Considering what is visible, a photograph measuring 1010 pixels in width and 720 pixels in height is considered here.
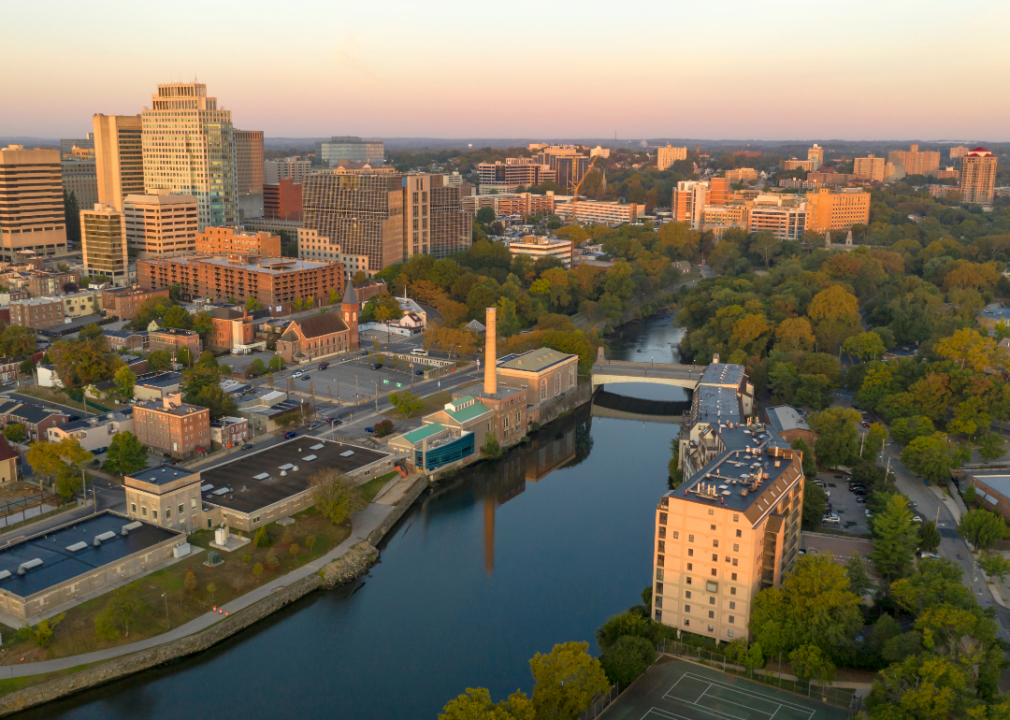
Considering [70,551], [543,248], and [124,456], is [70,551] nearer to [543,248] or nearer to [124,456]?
[124,456]

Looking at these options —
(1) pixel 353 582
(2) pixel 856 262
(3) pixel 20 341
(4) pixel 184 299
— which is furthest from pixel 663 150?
(1) pixel 353 582

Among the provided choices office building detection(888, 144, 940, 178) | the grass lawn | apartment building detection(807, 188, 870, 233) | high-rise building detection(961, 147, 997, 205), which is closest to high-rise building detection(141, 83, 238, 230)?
the grass lawn

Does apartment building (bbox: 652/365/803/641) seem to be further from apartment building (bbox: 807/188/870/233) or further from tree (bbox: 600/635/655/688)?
apartment building (bbox: 807/188/870/233)

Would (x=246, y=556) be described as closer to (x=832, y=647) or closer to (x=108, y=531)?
(x=108, y=531)

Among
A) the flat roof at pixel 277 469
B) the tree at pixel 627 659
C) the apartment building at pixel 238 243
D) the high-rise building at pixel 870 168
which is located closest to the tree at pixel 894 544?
the tree at pixel 627 659

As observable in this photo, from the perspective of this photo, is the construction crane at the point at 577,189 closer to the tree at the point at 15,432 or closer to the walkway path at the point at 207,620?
the tree at the point at 15,432

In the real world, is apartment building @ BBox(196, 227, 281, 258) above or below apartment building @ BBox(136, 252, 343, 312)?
above
